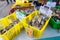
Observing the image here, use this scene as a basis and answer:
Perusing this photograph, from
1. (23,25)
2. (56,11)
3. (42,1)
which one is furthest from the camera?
(42,1)

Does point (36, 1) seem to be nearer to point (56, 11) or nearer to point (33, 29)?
point (56, 11)

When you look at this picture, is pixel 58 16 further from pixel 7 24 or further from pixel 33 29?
pixel 7 24

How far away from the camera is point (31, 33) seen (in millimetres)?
854

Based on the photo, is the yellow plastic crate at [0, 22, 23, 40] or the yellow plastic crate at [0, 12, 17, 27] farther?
the yellow plastic crate at [0, 12, 17, 27]

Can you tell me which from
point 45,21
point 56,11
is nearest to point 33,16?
point 45,21

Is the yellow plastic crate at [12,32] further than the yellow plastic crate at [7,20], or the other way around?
the yellow plastic crate at [7,20]

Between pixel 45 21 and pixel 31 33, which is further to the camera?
pixel 45 21

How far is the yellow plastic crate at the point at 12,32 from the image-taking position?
81 centimetres

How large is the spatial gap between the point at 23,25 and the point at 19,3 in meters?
0.53

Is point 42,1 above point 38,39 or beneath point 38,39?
above

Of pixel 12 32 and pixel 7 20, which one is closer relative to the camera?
pixel 12 32

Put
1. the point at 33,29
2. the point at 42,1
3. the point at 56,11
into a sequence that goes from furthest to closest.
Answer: the point at 42,1 → the point at 56,11 → the point at 33,29

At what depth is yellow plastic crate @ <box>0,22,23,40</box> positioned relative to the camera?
806 millimetres

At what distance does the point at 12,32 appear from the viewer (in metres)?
0.87
